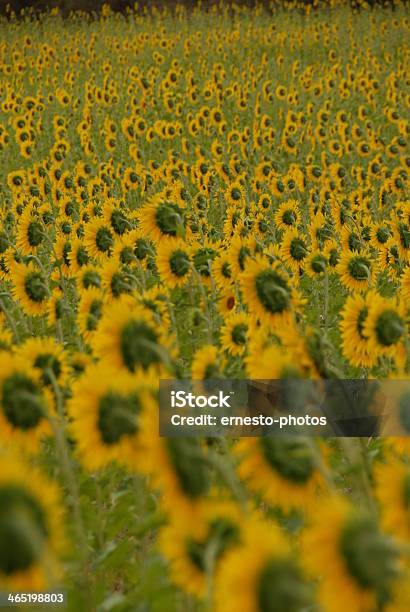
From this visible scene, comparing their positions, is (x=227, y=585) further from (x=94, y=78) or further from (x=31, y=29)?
(x=31, y=29)

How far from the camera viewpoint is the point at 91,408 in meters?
2.28

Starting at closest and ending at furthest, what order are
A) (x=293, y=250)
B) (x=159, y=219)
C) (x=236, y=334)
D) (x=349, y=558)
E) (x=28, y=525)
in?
(x=28, y=525) < (x=349, y=558) < (x=236, y=334) < (x=159, y=219) < (x=293, y=250)

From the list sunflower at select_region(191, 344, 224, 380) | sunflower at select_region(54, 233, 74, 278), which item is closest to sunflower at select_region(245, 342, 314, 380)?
sunflower at select_region(191, 344, 224, 380)

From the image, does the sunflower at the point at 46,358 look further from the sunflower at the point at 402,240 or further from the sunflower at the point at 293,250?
the sunflower at the point at 402,240

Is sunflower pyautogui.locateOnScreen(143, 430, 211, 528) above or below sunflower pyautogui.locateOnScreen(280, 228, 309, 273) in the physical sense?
below

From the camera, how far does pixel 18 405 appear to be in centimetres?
241

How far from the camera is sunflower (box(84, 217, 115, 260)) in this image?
4.94m

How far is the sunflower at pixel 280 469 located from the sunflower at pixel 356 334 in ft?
3.90

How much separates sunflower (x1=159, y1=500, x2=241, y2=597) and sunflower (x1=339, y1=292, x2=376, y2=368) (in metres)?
1.46

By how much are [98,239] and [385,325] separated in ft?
7.87

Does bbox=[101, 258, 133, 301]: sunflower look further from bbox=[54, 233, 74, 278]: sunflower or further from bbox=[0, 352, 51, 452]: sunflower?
bbox=[0, 352, 51, 452]: sunflower

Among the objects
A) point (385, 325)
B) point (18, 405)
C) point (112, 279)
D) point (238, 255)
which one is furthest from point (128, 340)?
point (238, 255)

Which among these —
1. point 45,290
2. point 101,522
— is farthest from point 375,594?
point 45,290

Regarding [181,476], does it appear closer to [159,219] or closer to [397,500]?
[397,500]
